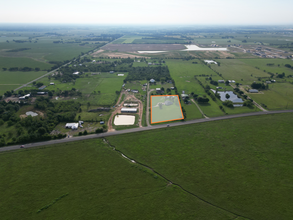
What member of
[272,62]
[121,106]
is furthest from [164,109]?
[272,62]

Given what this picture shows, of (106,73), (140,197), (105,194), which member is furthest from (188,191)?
(106,73)

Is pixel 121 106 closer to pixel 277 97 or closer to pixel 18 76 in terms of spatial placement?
pixel 277 97

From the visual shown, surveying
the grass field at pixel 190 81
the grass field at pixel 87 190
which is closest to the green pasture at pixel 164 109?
the grass field at pixel 190 81

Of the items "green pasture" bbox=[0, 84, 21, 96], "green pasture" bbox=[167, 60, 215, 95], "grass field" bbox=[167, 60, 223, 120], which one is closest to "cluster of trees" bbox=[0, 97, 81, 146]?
"green pasture" bbox=[0, 84, 21, 96]

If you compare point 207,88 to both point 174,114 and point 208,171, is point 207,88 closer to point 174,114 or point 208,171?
point 174,114

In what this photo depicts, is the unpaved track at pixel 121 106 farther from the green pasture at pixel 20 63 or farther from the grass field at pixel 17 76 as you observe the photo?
the green pasture at pixel 20 63

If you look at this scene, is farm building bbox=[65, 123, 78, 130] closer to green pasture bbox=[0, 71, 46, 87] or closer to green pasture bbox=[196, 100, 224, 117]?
green pasture bbox=[196, 100, 224, 117]
